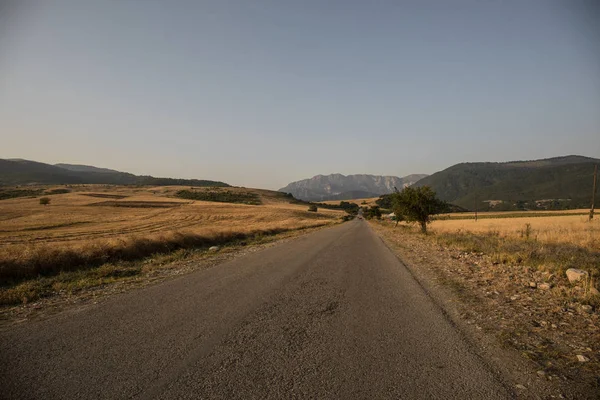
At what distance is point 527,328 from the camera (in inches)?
225

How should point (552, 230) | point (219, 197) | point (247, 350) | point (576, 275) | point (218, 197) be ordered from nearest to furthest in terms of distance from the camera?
1. point (247, 350)
2. point (576, 275)
3. point (552, 230)
4. point (218, 197)
5. point (219, 197)

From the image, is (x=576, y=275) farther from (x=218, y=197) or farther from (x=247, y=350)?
(x=218, y=197)

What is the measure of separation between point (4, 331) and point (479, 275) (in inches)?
515

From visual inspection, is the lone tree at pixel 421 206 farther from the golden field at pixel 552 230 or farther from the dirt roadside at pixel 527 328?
the dirt roadside at pixel 527 328

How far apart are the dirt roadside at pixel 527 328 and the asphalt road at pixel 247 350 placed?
44cm

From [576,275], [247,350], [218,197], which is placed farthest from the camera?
[218,197]

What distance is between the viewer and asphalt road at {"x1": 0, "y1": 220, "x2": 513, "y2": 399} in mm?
3715

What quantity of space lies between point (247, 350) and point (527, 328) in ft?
17.6

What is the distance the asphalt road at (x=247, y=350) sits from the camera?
3715 mm

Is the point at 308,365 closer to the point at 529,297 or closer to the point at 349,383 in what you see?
the point at 349,383

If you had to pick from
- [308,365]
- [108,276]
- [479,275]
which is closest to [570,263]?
[479,275]

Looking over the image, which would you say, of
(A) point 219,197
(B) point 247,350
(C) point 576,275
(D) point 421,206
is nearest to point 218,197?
(A) point 219,197

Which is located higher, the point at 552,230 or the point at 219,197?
the point at 552,230

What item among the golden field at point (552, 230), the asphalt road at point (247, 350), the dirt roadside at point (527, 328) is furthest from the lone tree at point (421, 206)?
the asphalt road at point (247, 350)
